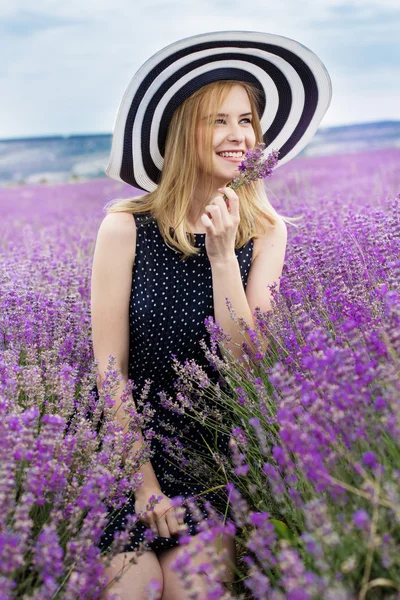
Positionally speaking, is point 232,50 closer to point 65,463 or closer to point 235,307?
point 235,307

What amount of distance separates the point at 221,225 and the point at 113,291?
46 cm

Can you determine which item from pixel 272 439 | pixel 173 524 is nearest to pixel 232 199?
pixel 272 439

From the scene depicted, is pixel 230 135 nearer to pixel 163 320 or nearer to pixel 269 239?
pixel 269 239

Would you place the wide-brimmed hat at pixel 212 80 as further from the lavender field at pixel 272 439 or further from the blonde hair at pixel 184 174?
the lavender field at pixel 272 439

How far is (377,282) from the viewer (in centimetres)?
245

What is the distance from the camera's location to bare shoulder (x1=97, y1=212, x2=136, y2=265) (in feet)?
8.39

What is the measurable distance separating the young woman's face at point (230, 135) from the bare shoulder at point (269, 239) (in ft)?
1.00

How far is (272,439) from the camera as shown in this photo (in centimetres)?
190

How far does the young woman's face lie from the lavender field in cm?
46

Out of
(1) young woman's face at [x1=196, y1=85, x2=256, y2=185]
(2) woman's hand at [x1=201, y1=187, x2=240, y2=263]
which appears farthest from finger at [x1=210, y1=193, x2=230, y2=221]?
(1) young woman's face at [x1=196, y1=85, x2=256, y2=185]

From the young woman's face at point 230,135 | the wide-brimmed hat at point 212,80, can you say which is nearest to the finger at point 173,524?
the young woman's face at point 230,135

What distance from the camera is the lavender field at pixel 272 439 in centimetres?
126

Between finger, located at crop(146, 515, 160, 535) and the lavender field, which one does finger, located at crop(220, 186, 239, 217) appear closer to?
the lavender field

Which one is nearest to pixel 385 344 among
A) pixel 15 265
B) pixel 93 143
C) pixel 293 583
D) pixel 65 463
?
pixel 293 583
